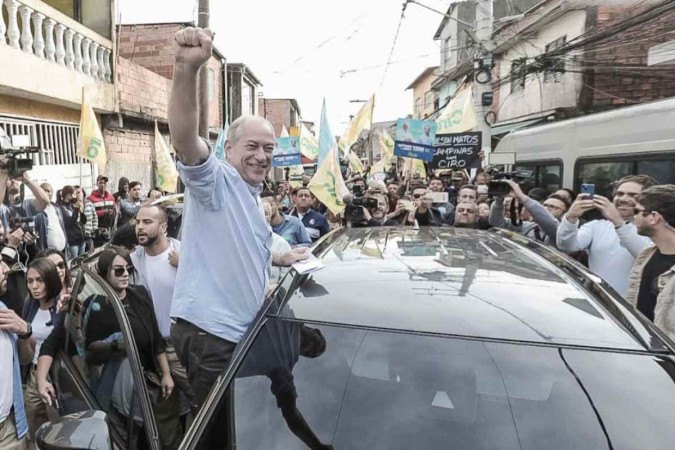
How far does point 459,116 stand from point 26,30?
7.42 m

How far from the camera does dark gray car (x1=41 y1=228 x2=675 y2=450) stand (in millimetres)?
1416

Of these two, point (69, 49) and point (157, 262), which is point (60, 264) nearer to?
point (157, 262)

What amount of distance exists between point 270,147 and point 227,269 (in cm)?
52

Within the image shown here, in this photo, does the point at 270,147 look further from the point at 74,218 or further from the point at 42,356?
the point at 74,218

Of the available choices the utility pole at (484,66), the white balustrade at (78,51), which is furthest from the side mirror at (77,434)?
the utility pole at (484,66)

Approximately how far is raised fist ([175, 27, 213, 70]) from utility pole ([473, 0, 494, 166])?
9590mm

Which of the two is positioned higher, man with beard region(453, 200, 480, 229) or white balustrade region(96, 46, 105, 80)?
white balustrade region(96, 46, 105, 80)

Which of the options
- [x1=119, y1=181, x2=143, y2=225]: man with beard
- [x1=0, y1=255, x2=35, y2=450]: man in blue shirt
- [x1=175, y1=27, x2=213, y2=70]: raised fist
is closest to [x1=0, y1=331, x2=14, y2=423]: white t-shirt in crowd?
[x1=0, y1=255, x2=35, y2=450]: man in blue shirt

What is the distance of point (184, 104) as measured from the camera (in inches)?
64.6

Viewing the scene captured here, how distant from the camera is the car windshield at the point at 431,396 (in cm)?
140

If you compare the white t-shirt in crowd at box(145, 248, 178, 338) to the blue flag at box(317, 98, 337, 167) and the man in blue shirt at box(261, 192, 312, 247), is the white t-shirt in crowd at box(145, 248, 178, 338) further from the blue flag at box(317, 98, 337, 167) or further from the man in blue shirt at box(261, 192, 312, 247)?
the blue flag at box(317, 98, 337, 167)

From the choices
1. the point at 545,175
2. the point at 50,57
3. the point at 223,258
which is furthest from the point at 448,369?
the point at 50,57

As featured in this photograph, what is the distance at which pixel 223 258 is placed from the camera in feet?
6.60

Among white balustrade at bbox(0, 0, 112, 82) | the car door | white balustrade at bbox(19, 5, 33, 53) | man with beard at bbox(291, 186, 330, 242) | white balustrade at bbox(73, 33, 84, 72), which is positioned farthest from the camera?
white balustrade at bbox(73, 33, 84, 72)
